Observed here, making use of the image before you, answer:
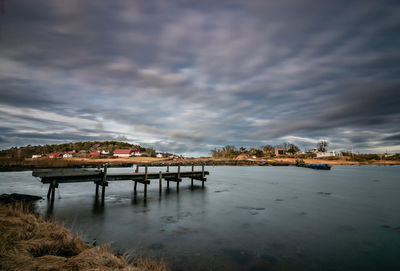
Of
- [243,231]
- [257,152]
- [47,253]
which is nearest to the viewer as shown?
[47,253]

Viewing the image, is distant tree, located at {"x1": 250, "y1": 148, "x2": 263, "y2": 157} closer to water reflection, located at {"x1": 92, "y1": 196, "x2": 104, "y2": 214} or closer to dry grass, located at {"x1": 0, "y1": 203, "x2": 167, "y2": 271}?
water reflection, located at {"x1": 92, "y1": 196, "x2": 104, "y2": 214}

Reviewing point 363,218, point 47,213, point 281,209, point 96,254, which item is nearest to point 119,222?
point 47,213

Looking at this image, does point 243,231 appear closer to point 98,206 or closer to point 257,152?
point 98,206

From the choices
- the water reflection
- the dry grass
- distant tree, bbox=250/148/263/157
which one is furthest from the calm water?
distant tree, bbox=250/148/263/157

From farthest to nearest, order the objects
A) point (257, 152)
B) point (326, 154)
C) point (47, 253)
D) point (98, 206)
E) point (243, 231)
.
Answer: point (257, 152) → point (326, 154) → point (98, 206) → point (243, 231) → point (47, 253)

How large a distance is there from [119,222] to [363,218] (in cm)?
1935

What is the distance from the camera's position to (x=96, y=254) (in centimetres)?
698

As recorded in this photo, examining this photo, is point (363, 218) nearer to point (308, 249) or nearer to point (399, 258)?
point (399, 258)

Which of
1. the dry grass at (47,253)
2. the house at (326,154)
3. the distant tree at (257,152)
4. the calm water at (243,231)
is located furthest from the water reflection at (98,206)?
the house at (326,154)

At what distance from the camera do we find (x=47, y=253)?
750 centimetres

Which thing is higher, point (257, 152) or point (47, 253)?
point (257, 152)

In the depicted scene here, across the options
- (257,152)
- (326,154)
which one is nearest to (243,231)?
(257,152)

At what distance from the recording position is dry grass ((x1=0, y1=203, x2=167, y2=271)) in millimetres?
6059

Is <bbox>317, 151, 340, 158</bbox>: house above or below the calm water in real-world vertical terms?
above
